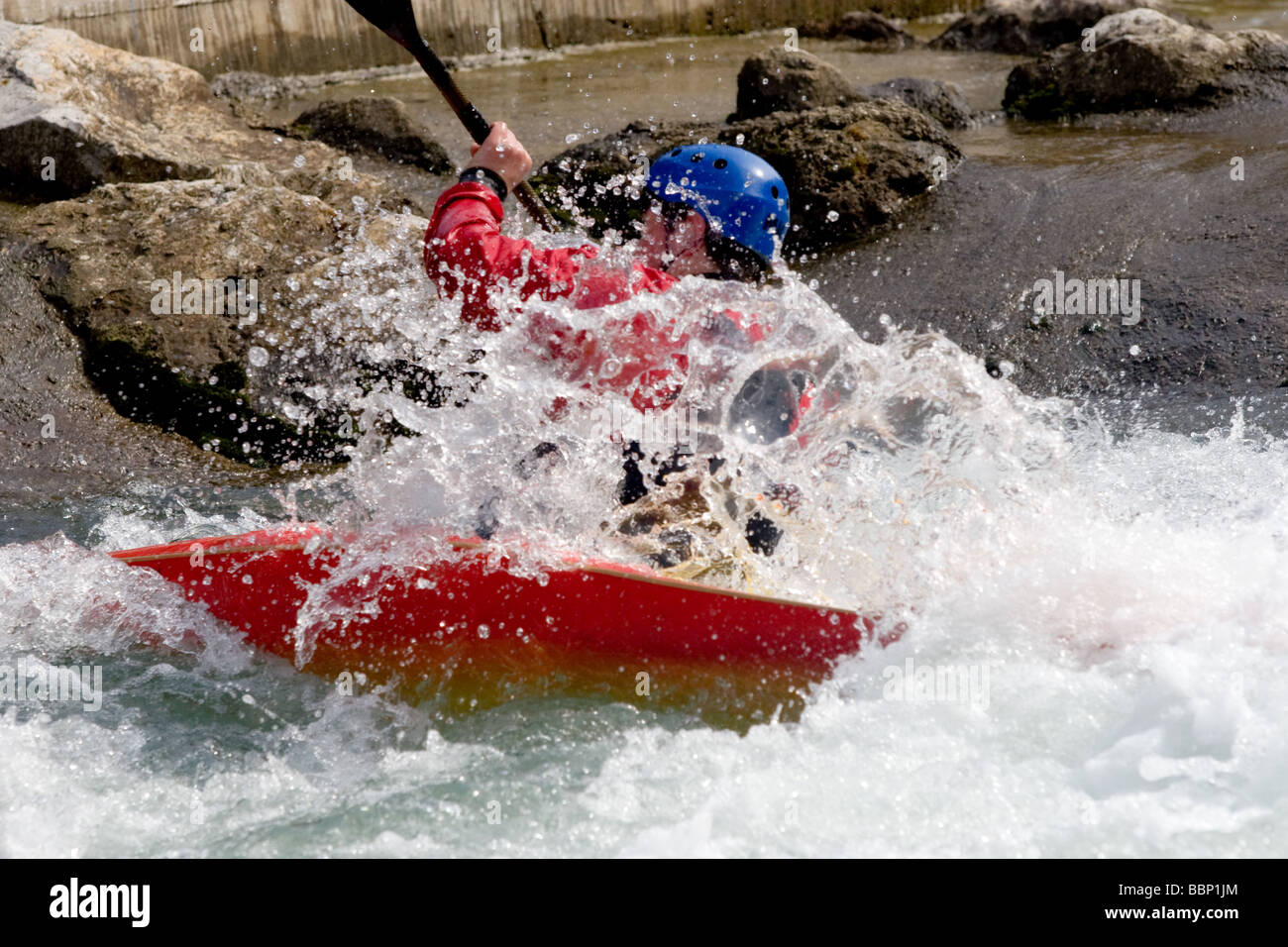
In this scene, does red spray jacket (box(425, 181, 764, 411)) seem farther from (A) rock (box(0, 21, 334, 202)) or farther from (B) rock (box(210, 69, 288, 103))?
(B) rock (box(210, 69, 288, 103))

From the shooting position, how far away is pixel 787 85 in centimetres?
867

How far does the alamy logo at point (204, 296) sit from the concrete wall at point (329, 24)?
17.8 feet

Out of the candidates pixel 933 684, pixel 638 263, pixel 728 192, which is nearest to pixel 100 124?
pixel 638 263

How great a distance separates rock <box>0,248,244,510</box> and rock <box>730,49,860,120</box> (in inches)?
190

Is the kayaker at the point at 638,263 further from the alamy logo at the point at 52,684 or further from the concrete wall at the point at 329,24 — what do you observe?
the concrete wall at the point at 329,24

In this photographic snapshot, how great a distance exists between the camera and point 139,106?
8.01 meters

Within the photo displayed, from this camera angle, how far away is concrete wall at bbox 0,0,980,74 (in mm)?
10273

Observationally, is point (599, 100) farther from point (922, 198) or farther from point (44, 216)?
point (44, 216)

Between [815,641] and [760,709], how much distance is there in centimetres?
24

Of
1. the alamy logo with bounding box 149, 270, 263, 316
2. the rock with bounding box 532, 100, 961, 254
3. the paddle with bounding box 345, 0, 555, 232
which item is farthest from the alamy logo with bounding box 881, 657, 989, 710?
the rock with bounding box 532, 100, 961, 254

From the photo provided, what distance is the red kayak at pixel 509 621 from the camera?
3.39 metres

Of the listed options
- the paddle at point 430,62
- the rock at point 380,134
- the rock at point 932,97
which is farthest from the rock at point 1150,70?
the paddle at point 430,62
